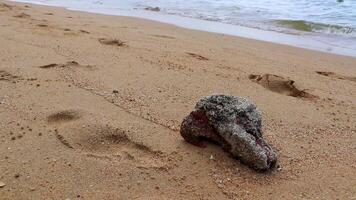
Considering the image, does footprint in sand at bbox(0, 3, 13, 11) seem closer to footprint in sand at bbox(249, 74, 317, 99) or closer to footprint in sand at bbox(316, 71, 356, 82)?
footprint in sand at bbox(249, 74, 317, 99)

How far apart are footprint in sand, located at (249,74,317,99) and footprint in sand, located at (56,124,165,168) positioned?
1821 millimetres

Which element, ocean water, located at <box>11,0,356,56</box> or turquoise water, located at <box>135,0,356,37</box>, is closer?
ocean water, located at <box>11,0,356,56</box>

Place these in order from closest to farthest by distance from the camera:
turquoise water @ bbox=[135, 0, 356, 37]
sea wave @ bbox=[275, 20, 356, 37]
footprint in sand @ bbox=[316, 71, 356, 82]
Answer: footprint in sand @ bbox=[316, 71, 356, 82] < sea wave @ bbox=[275, 20, 356, 37] < turquoise water @ bbox=[135, 0, 356, 37]

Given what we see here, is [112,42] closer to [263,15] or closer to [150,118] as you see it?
[150,118]

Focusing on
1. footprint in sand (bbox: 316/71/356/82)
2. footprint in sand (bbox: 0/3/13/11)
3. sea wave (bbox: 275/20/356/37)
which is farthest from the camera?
sea wave (bbox: 275/20/356/37)

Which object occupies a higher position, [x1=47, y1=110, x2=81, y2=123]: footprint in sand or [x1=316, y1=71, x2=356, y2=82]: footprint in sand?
[x1=47, y1=110, x2=81, y2=123]: footprint in sand

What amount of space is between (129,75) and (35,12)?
407cm

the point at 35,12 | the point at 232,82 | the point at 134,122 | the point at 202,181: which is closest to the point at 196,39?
the point at 232,82

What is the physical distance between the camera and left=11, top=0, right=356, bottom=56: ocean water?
750 cm

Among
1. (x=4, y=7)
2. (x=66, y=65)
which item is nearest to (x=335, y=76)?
(x=66, y=65)

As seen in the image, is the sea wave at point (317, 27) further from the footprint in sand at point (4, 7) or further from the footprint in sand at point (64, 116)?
the footprint in sand at point (64, 116)

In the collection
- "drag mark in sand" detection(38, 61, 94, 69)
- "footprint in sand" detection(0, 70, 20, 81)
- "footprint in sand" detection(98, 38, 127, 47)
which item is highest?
"footprint in sand" detection(98, 38, 127, 47)

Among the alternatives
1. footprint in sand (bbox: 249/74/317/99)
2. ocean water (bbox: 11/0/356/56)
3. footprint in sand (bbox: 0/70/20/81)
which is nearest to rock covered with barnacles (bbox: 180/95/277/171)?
footprint in sand (bbox: 249/74/317/99)

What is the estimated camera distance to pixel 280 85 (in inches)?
171
